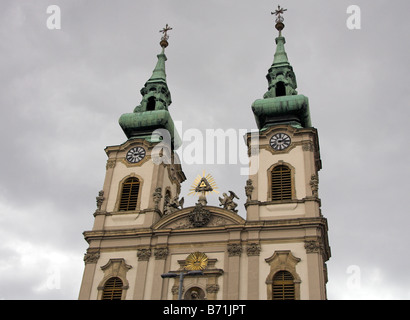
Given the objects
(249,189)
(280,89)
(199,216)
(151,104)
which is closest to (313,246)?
(249,189)

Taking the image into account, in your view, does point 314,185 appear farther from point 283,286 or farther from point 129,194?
point 129,194

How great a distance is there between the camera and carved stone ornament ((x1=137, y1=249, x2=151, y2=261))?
3052cm

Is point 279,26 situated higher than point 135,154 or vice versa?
point 279,26

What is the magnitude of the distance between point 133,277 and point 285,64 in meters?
18.6

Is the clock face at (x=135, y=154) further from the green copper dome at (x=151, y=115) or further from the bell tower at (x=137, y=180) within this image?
the green copper dome at (x=151, y=115)

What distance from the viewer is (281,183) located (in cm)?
3186

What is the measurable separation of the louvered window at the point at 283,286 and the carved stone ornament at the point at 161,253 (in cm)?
611

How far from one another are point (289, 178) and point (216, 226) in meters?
5.12

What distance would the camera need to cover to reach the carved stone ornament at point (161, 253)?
30.3m

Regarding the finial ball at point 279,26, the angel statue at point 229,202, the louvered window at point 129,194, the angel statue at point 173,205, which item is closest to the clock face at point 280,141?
the angel statue at point 229,202

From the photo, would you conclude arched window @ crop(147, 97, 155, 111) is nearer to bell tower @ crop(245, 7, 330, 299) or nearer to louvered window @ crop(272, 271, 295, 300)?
bell tower @ crop(245, 7, 330, 299)

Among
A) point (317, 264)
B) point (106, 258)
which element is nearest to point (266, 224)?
point (317, 264)
